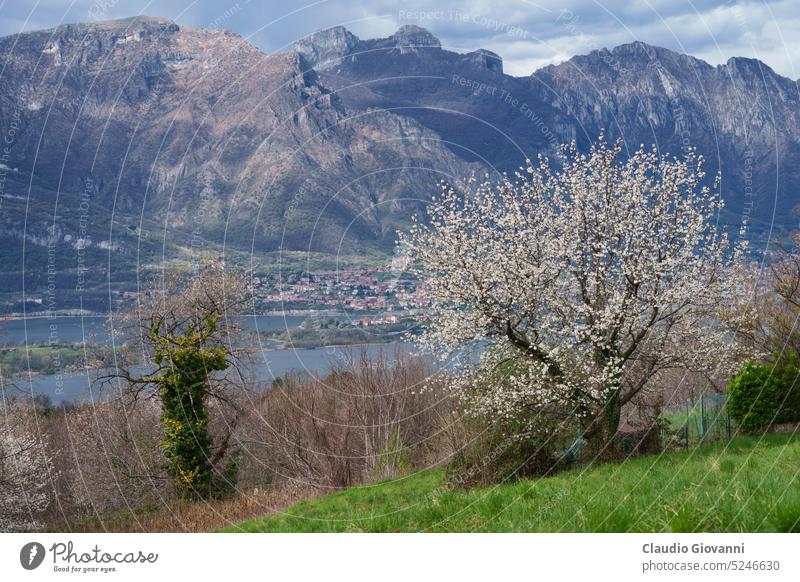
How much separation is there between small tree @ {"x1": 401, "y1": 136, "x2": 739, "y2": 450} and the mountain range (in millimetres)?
5406

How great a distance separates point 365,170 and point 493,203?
45551mm

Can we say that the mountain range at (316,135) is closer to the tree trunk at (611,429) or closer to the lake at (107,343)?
the lake at (107,343)

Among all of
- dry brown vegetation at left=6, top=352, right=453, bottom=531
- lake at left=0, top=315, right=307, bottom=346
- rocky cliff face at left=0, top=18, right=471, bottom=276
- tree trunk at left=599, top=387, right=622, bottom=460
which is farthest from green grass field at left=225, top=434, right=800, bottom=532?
rocky cliff face at left=0, top=18, right=471, bottom=276

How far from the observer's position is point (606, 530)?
9883 mm

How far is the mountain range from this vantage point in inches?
1695

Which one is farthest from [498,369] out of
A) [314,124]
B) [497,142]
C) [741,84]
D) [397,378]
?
[314,124]

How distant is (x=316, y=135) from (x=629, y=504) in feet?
104

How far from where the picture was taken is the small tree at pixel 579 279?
2014 centimetres

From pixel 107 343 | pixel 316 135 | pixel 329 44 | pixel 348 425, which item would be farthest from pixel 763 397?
pixel 329 44

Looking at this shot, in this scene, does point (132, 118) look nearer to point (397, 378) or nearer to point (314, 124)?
point (314, 124)

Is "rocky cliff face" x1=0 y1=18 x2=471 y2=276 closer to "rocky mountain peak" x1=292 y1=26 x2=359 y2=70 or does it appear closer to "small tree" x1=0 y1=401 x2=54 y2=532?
"rocky mountain peak" x1=292 y1=26 x2=359 y2=70

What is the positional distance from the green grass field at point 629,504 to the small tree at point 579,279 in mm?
2417

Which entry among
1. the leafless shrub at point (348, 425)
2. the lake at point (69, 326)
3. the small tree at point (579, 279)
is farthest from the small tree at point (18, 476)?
the small tree at point (579, 279)

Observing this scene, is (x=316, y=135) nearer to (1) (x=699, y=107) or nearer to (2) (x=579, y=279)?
(2) (x=579, y=279)
